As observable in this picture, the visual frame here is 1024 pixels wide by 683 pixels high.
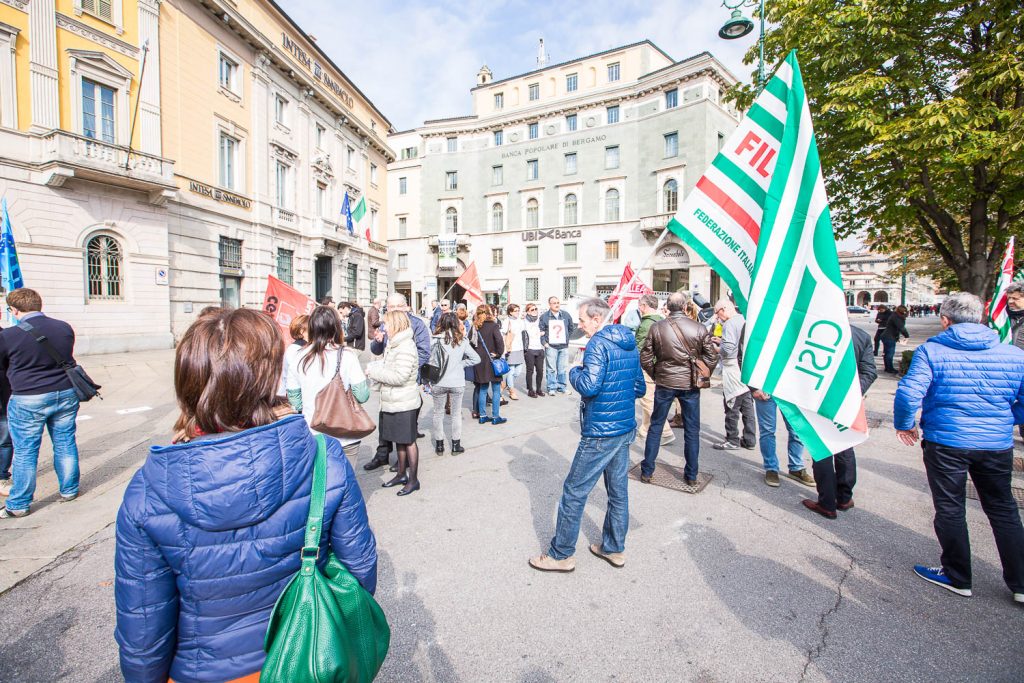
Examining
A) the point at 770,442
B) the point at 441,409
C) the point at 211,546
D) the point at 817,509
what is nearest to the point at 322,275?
the point at 441,409

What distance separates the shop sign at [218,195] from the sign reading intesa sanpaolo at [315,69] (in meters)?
9.29

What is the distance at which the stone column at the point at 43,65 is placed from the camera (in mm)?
13594

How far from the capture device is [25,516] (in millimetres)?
4238

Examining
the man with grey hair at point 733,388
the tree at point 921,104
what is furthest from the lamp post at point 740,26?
the man with grey hair at point 733,388

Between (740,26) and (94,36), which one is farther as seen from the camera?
(94,36)

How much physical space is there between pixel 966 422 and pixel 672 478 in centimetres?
260

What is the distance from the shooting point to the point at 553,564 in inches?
134

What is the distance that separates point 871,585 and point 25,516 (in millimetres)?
6993

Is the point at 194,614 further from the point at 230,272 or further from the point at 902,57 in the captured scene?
the point at 230,272

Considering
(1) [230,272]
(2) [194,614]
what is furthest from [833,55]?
(1) [230,272]

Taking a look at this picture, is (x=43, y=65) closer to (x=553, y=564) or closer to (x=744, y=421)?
(x=553, y=564)

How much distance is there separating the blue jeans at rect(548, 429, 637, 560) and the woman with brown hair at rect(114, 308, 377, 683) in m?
2.12

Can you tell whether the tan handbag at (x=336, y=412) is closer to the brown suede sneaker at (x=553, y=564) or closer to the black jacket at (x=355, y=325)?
the brown suede sneaker at (x=553, y=564)

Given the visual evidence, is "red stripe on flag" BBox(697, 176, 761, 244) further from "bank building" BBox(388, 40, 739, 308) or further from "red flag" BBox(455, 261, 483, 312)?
"bank building" BBox(388, 40, 739, 308)
